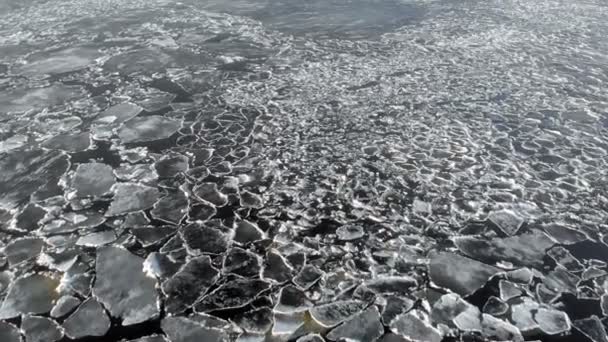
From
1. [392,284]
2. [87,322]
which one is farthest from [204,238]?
[392,284]

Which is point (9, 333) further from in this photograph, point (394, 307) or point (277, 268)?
point (394, 307)

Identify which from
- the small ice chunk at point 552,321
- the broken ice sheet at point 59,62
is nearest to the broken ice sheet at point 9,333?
the small ice chunk at point 552,321

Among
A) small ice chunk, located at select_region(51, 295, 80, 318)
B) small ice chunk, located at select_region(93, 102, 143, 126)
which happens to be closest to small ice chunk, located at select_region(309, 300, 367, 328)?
small ice chunk, located at select_region(51, 295, 80, 318)

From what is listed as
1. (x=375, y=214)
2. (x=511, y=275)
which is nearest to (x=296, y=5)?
(x=375, y=214)

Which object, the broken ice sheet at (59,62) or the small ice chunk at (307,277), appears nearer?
the small ice chunk at (307,277)

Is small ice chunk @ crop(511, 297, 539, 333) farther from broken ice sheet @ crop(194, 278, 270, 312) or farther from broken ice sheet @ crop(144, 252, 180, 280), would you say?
broken ice sheet @ crop(144, 252, 180, 280)

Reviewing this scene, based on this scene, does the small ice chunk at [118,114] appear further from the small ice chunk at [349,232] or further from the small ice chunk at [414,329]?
the small ice chunk at [414,329]

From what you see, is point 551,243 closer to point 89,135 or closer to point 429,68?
point 429,68
